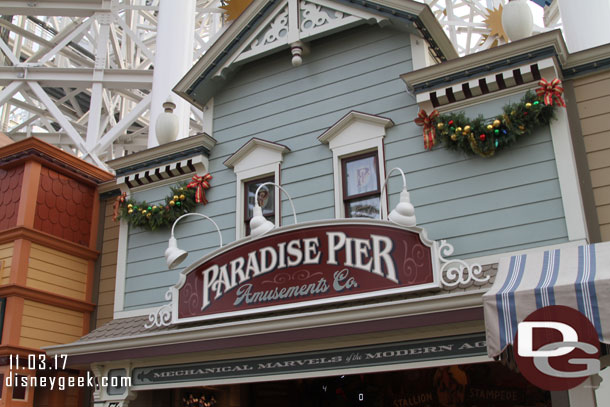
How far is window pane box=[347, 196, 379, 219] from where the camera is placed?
10.1 m

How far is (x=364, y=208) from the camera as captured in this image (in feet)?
33.5

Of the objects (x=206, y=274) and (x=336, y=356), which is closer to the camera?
(x=336, y=356)

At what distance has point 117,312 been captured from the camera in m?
12.1

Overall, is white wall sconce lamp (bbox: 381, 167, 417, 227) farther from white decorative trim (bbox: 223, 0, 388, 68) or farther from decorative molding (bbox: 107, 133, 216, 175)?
decorative molding (bbox: 107, 133, 216, 175)

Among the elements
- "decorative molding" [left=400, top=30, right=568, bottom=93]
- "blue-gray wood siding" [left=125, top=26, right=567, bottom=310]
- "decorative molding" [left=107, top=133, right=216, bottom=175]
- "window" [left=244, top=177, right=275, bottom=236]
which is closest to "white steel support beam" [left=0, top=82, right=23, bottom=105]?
"decorative molding" [left=107, top=133, right=216, bottom=175]

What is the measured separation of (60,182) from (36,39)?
34.1 ft

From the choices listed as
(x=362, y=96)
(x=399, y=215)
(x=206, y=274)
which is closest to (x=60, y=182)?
(x=206, y=274)

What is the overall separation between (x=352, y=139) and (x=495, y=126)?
2374mm

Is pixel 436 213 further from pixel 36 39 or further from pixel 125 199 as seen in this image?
pixel 36 39

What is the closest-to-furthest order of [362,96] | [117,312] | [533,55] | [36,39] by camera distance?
[533,55] < [362,96] < [117,312] < [36,39]

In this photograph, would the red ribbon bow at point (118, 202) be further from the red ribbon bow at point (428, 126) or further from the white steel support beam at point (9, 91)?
the white steel support beam at point (9, 91)

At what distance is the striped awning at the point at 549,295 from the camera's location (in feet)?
20.9

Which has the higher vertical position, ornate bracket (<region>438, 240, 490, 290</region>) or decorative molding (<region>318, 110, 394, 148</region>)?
decorative molding (<region>318, 110, 394, 148</region>)

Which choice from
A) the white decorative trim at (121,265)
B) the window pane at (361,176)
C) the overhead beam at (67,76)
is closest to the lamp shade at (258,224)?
the window pane at (361,176)
